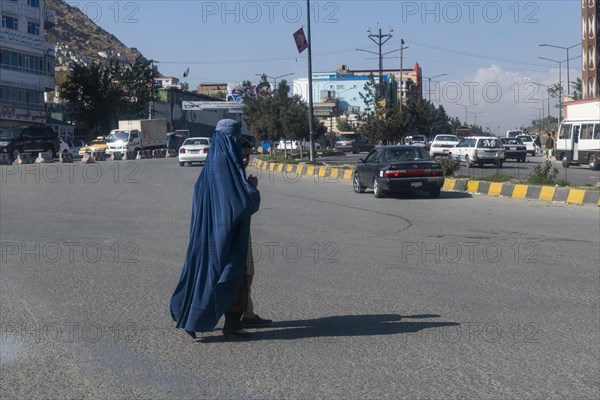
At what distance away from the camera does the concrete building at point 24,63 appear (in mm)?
64500

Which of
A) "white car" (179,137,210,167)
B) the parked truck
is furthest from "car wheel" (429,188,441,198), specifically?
the parked truck

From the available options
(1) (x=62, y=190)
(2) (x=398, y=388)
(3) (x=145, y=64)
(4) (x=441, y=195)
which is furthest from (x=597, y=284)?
(3) (x=145, y=64)

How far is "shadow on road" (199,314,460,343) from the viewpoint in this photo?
22.0ft

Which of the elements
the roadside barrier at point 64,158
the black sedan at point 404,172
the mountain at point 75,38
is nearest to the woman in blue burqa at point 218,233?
the black sedan at point 404,172

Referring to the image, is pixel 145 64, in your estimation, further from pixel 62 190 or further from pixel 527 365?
pixel 527 365

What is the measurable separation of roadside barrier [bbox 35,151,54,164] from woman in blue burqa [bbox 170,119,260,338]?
39312mm

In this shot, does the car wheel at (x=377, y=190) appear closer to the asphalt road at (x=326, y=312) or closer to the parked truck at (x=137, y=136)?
the asphalt road at (x=326, y=312)

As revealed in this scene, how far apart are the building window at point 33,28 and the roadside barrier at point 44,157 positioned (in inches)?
1084

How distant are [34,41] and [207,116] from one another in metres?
38.8

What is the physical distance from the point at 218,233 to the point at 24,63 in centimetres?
6663

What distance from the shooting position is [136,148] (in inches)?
2164

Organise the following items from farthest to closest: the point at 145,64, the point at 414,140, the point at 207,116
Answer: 1. the point at 207,116
2. the point at 145,64
3. the point at 414,140

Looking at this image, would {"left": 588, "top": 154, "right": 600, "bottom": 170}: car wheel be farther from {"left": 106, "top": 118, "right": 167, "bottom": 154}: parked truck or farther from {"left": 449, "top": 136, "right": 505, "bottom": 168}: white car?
{"left": 106, "top": 118, "right": 167, "bottom": 154}: parked truck

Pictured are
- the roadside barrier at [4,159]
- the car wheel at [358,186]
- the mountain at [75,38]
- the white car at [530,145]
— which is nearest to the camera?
the car wheel at [358,186]
